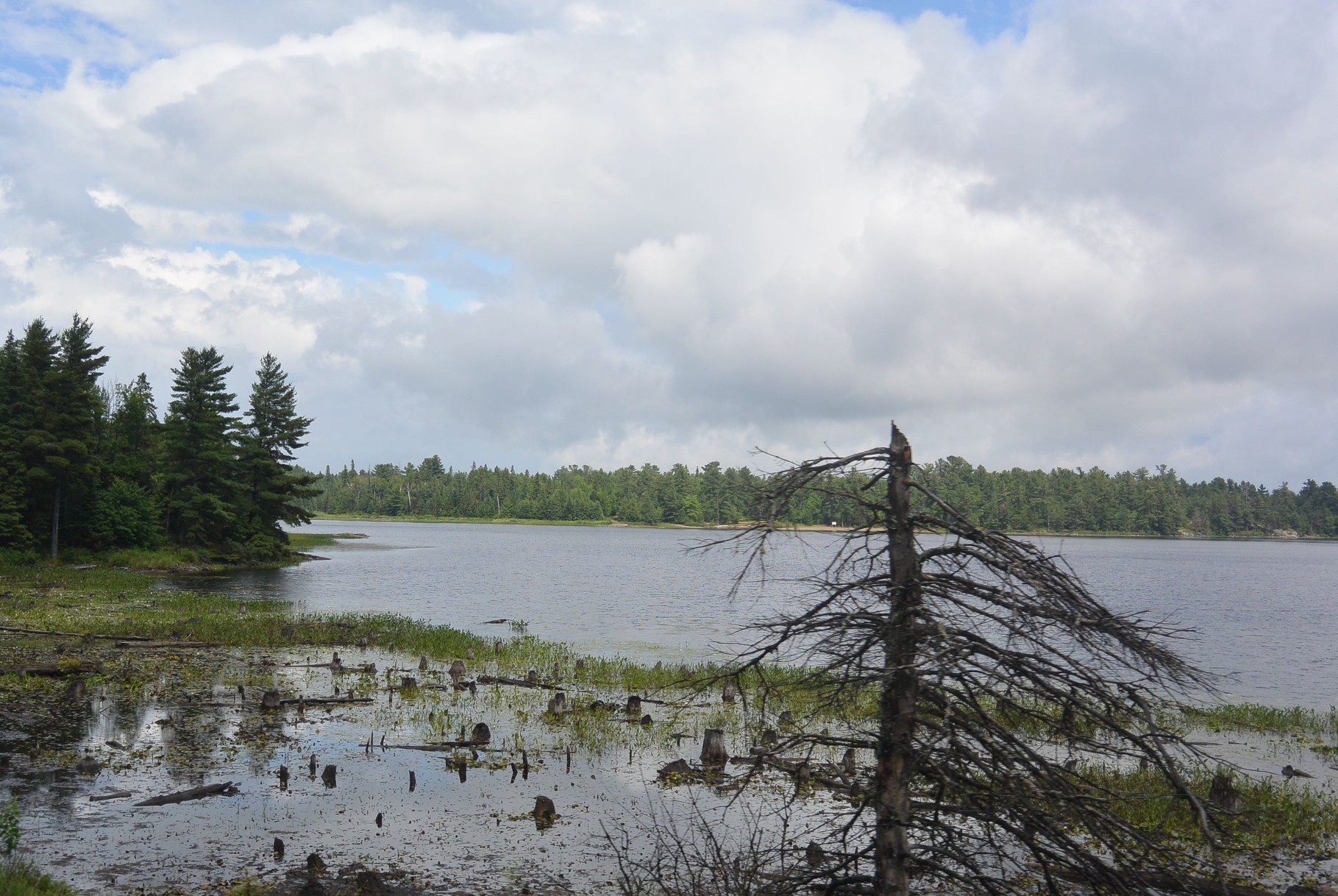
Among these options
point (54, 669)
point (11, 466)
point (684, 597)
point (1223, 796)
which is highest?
point (11, 466)

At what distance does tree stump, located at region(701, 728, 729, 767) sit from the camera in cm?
1556

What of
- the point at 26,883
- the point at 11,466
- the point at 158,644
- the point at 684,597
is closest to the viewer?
the point at 26,883

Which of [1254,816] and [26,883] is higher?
[26,883]

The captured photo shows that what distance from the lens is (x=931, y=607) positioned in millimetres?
5902

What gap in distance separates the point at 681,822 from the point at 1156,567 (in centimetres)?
9459

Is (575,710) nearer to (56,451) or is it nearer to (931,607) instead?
(931,607)

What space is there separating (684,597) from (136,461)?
40.7 metres

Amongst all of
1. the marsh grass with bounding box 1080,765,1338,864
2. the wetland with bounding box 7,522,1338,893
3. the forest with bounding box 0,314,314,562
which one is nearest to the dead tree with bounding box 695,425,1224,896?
the wetland with bounding box 7,522,1338,893

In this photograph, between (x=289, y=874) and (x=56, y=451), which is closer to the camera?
(x=289, y=874)

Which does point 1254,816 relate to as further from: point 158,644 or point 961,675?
point 158,644

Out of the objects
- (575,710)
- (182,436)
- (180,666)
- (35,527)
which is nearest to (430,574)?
(182,436)

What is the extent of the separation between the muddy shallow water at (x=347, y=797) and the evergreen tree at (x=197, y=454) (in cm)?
5032

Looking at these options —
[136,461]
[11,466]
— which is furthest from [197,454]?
[11,466]

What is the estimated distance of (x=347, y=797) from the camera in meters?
13.6
